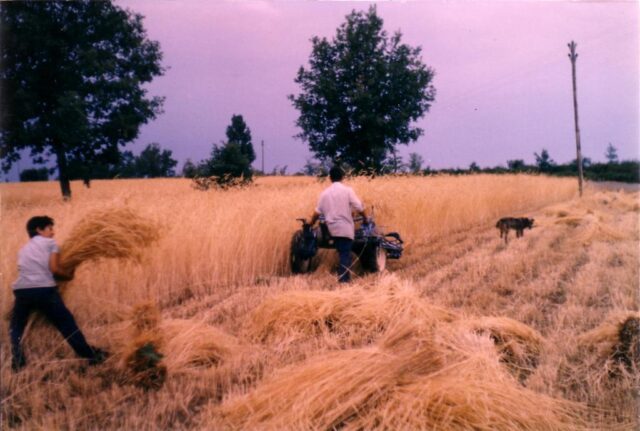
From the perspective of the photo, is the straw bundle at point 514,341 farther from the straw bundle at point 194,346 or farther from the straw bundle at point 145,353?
the straw bundle at point 145,353

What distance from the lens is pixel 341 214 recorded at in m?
7.41

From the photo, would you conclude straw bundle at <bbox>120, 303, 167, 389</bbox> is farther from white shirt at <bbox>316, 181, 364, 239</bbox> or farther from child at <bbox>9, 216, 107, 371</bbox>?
white shirt at <bbox>316, 181, 364, 239</bbox>

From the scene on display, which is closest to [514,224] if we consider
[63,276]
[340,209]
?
[340,209]

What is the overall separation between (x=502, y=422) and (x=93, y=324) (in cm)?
440

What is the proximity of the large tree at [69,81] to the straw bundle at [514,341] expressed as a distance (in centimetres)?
2035

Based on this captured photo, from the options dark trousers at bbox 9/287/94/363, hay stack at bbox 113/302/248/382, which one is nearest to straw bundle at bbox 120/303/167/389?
hay stack at bbox 113/302/248/382

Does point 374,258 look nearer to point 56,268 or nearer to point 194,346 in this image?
point 194,346

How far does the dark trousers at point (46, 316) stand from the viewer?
419 cm

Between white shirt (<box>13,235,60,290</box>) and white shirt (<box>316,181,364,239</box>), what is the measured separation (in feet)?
13.2

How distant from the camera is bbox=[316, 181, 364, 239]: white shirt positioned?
7.41m

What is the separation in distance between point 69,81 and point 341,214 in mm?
19027

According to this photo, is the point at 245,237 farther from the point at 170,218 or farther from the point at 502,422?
the point at 502,422

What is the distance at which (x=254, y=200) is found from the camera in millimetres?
10141

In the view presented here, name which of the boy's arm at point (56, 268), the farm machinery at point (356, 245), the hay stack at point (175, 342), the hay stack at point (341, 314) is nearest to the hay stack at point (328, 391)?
the hay stack at point (175, 342)
